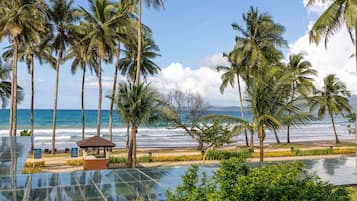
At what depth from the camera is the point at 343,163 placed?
952cm

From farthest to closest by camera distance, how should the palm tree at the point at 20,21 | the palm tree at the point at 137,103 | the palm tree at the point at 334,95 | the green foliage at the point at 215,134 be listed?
the palm tree at the point at 334,95
the green foliage at the point at 215,134
the palm tree at the point at 20,21
the palm tree at the point at 137,103

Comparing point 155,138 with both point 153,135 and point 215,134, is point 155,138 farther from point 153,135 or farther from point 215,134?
point 215,134

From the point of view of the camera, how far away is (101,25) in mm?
20797

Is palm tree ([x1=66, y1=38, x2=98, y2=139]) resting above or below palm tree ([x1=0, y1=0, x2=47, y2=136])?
below

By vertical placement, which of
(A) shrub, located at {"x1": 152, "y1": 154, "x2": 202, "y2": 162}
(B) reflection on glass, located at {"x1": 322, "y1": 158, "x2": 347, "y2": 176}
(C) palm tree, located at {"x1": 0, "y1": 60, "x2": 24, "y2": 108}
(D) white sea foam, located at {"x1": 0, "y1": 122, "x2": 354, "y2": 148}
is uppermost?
(C) palm tree, located at {"x1": 0, "y1": 60, "x2": 24, "y2": 108}

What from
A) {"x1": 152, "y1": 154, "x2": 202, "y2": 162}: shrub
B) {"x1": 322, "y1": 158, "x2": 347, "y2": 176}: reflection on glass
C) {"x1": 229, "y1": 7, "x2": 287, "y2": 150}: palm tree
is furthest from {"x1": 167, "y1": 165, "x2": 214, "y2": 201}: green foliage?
{"x1": 229, "y1": 7, "x2": 287, "y2": 150}: palm tree

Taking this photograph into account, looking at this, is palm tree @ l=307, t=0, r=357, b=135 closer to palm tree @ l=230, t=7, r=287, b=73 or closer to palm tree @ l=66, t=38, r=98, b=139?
palm tree @ l=230, t=7, r=287, b=73

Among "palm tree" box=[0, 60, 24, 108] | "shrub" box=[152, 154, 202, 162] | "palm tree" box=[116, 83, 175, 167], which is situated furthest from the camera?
"palm tree" box=[0, 60, 24, 108]

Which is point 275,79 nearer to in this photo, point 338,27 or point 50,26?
point 338,27

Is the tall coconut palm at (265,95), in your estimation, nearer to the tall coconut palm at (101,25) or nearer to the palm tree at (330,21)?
the palm tree at (330,21)

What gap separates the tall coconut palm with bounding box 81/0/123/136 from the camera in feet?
67.3

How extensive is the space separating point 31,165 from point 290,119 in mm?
13638

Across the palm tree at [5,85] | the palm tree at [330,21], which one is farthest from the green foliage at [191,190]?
the palm tree at [5,85]

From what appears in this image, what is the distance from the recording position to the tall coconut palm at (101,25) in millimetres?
20500
